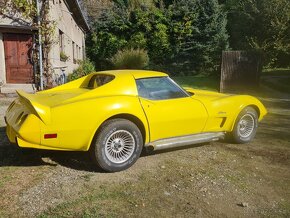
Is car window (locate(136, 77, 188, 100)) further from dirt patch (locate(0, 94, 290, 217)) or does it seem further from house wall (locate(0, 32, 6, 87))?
house wall (locate(0, 32, 6, 87))

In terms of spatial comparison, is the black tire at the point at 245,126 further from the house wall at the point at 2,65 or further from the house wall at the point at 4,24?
the house wall at the point at 2,65

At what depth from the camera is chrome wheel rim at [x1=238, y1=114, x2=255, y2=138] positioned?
6.05 meters

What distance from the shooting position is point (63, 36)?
1528 cm

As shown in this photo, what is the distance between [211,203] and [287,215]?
2.48ft

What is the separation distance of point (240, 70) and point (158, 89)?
404 inches

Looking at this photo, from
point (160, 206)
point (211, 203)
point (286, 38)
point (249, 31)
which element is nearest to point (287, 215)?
point (211, 203)

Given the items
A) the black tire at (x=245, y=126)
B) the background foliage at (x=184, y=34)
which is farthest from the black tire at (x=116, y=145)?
the background foliage at (x=184, y=34)

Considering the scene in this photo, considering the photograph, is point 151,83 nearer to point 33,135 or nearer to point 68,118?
point 68,118

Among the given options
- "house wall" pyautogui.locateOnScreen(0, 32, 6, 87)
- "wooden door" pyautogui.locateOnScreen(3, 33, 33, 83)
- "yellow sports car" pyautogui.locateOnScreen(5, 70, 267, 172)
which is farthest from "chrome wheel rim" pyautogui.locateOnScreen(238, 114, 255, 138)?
"house wall" pyautogui.locateOnScreen(0, 32, 6, 87)

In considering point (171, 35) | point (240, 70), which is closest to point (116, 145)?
point (240, 70)

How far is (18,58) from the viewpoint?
Answer: 12.5 metres

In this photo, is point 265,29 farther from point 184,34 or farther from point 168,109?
point 168,109

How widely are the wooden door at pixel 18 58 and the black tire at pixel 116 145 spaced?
8879mm

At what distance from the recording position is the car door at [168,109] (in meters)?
4.91
